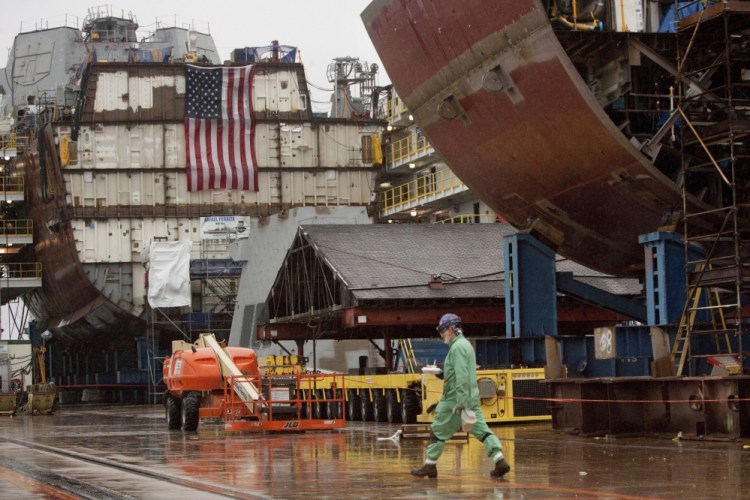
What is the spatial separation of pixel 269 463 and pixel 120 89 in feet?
165

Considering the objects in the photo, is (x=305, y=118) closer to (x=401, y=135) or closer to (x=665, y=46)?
(x=401, y=135)

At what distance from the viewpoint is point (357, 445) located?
747 inches

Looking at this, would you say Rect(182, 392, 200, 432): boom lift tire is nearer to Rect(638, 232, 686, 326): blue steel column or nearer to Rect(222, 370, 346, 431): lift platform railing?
Rect(222, 370, 346, 431): lift platform railing

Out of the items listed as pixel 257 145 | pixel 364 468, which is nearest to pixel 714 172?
pixel 364 468

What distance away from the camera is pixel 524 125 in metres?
21.7

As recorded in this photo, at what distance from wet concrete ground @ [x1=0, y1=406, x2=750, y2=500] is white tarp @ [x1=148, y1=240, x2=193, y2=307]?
36.9m

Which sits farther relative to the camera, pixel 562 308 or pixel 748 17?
pixel 562 308

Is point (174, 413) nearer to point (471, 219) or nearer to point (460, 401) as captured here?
point (460, 401)

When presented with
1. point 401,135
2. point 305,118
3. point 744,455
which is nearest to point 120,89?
point 305,118

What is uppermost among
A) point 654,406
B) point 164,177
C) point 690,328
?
point 164,177

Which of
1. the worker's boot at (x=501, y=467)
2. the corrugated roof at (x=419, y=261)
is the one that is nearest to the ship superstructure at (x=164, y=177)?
the corrugated roof at (x=419, y=261)

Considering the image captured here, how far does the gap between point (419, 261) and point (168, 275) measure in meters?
29.1

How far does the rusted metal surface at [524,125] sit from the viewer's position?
2028cm

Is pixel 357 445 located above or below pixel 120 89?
below
